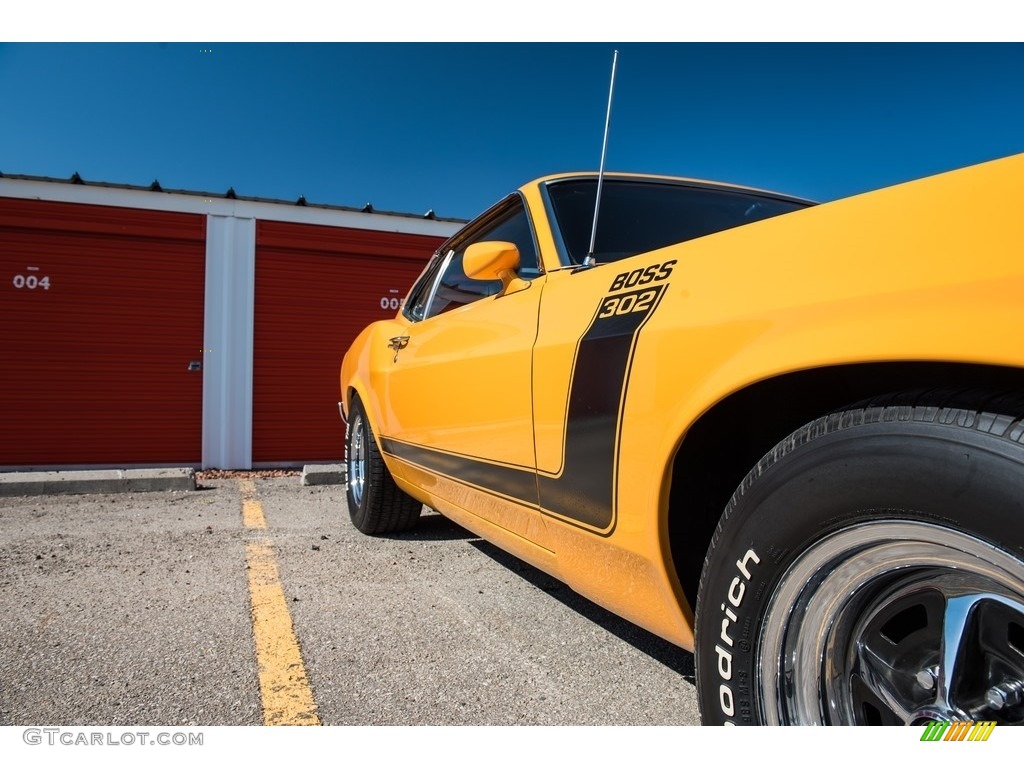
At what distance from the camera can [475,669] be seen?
2162 mm

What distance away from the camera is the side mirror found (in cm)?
220

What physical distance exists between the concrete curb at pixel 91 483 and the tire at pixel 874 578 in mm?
5760

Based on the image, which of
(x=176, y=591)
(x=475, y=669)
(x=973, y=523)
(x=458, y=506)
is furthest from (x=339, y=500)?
(x=973, y=523)

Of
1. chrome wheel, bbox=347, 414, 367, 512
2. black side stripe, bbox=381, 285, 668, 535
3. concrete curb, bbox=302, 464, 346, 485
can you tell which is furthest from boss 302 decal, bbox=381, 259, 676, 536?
concrete curb, bbox=302, 464, 346, 485

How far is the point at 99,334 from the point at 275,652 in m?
6.81

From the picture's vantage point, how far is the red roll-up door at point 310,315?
27.2 feet

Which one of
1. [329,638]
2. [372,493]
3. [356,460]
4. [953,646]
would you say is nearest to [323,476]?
[356,460]

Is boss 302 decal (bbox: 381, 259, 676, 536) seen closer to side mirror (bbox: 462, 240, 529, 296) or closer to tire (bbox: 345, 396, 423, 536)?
side mirror (bbox: 462, 240, 529, 296)

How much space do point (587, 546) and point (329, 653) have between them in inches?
42.9

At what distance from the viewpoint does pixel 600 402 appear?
5.17 feet

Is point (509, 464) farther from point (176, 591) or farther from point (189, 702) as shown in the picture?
point (176, 591)

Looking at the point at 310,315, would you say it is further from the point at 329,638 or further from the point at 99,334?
the point at 329,638

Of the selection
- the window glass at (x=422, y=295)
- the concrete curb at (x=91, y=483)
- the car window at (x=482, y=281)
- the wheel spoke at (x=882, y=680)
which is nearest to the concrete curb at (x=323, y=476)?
the concrete curb at (x=91, y=483)

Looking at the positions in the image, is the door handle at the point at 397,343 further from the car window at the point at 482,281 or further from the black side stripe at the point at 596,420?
the black side stripe at the point at 596,420
